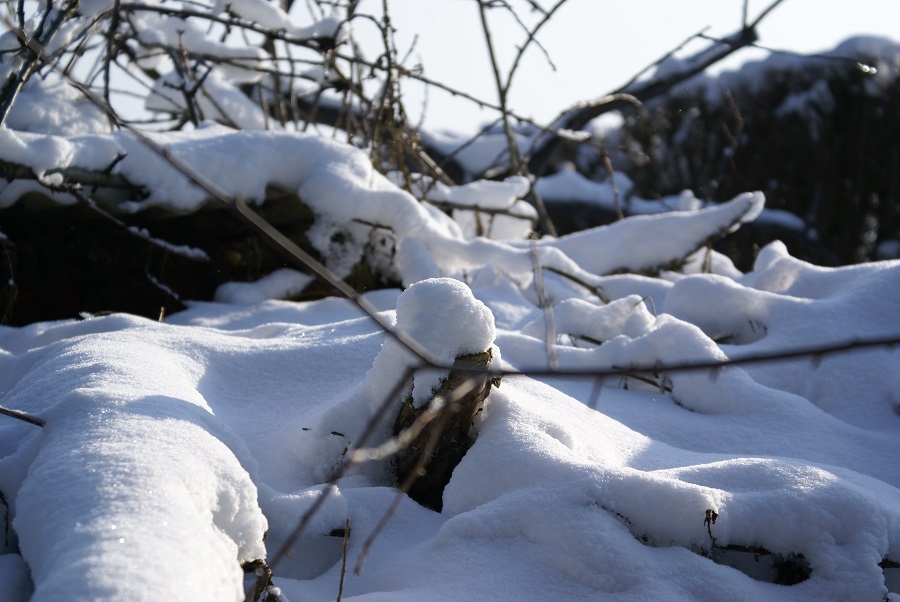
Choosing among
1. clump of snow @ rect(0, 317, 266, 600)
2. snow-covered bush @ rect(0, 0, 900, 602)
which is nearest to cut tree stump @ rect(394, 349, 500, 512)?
snow-covered bush @ rect(0, 0, 900, 602)

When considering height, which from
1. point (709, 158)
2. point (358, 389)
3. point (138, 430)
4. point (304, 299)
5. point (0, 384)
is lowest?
point (709, 158)

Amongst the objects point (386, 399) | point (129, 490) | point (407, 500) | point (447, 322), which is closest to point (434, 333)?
point (447, 322)

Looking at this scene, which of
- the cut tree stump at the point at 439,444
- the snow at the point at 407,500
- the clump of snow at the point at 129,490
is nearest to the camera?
the clump of snow at the point at 129,490

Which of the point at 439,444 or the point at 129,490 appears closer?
the point at 129,490

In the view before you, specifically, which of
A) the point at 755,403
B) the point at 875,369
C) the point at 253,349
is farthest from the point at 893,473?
the point at 253,349

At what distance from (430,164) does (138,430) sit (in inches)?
117

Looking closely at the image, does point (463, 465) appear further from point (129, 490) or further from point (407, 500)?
point (129, 490)

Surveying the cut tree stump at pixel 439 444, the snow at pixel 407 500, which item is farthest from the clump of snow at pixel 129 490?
the cut tree stump at pixel 439 444

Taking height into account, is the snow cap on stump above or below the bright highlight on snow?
above

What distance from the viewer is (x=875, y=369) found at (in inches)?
85.7

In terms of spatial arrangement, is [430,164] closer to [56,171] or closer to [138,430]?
[56,171]

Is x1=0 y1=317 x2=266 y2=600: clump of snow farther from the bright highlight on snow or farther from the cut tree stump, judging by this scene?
the cut tree stump

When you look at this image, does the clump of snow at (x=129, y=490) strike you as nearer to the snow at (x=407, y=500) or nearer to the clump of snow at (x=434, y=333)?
the snow at (x=407, y=500)

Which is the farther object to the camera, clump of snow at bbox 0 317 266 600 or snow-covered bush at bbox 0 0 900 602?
snow-covered bush at bbox 0 0 900 602
